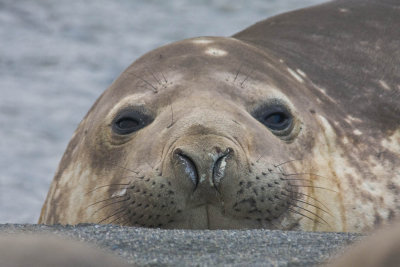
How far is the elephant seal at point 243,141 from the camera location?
4383 mm

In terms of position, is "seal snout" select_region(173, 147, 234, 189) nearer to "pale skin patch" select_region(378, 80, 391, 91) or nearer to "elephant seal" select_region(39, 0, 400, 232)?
"elephant seal" select_region(39, 0, 400, 232)

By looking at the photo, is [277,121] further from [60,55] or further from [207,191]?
[60,55]

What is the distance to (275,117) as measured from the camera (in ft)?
17.4

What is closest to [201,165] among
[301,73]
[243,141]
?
[243,141]

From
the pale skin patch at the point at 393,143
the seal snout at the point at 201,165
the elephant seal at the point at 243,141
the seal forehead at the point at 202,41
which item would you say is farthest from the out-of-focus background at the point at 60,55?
the seal snout at the point at 201,165

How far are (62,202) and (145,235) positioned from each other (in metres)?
1.97

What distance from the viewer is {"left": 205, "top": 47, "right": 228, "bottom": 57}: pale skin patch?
571 cm

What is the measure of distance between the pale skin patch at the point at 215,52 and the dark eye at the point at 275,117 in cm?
60

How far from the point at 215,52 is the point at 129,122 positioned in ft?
2.62

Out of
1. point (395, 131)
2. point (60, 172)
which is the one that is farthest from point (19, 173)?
point (395, 131)

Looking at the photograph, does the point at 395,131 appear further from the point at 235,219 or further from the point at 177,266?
the point at 177,266

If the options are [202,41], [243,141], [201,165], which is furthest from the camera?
[202,41]

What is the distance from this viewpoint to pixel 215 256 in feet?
11.2

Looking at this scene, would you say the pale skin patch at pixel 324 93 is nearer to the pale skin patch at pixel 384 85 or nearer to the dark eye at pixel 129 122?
the pale skin patch at pixel 384 85
